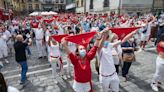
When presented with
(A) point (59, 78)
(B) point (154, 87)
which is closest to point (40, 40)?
(A) point (59, 78)

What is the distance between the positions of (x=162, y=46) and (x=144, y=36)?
6372mm

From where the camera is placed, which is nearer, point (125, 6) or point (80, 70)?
point (80, 70)

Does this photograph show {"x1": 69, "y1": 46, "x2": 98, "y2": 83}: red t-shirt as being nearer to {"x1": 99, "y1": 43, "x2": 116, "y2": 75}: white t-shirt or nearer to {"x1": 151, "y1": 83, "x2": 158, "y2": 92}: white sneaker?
{"x1": 99, "y1": 43, "x2": 116, "y2": 75}: white t-shirt

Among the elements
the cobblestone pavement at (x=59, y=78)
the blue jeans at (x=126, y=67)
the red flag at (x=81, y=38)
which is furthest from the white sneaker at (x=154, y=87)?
the red flag at (x=81, y=38)

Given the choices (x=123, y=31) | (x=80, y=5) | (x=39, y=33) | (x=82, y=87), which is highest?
(x=80, y=5)

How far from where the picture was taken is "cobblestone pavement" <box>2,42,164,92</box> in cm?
633

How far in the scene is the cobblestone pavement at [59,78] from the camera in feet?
20.8

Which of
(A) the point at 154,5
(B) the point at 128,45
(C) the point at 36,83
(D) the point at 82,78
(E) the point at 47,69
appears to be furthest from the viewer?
(A) the point at 154,5

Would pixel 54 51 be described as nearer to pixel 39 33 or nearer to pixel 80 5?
pixel 39 33

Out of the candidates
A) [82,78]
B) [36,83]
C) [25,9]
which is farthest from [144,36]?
[25,9]

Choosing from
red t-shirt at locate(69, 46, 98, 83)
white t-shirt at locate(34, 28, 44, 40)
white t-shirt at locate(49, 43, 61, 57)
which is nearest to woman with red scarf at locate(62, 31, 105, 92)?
red t-shirt at locate(69, 46, 98, 83)

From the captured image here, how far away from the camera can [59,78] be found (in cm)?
733

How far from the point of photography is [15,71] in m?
8.55

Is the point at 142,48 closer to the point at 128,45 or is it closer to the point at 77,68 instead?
the point at 128,45
